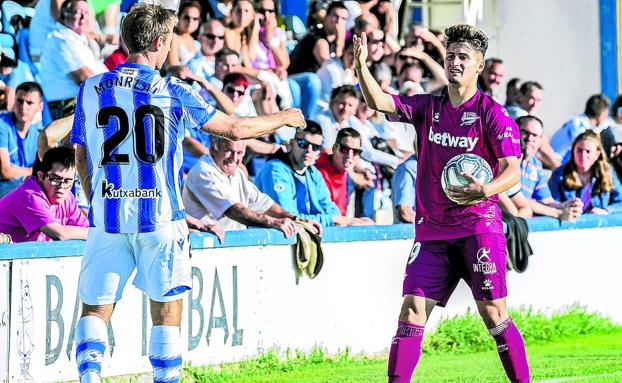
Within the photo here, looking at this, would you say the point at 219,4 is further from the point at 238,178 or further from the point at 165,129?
the point at 165,129

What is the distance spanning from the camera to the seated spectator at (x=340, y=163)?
10.3 metres

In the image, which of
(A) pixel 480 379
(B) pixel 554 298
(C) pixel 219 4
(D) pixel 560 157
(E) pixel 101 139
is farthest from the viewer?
(D) pixel 560 157

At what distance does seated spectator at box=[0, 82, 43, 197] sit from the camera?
928 centimetres

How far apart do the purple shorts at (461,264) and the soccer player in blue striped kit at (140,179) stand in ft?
4.11

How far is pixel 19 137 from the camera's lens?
9.52 meters

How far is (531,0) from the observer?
1730 centimetres

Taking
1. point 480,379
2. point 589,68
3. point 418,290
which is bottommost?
point 480,379

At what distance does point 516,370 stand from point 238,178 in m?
3.26

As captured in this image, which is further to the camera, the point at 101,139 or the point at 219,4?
the point at 219,4

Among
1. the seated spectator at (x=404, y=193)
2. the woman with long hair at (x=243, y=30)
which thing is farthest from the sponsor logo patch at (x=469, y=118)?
the woman with long hair at (x=243, y=30)

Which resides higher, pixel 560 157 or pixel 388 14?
pixel 388 14

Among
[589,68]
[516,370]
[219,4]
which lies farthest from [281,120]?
[589,68]

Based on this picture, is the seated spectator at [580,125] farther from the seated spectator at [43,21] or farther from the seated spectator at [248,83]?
the seated spectator at [43,21]

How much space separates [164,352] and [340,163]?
4.57 m
